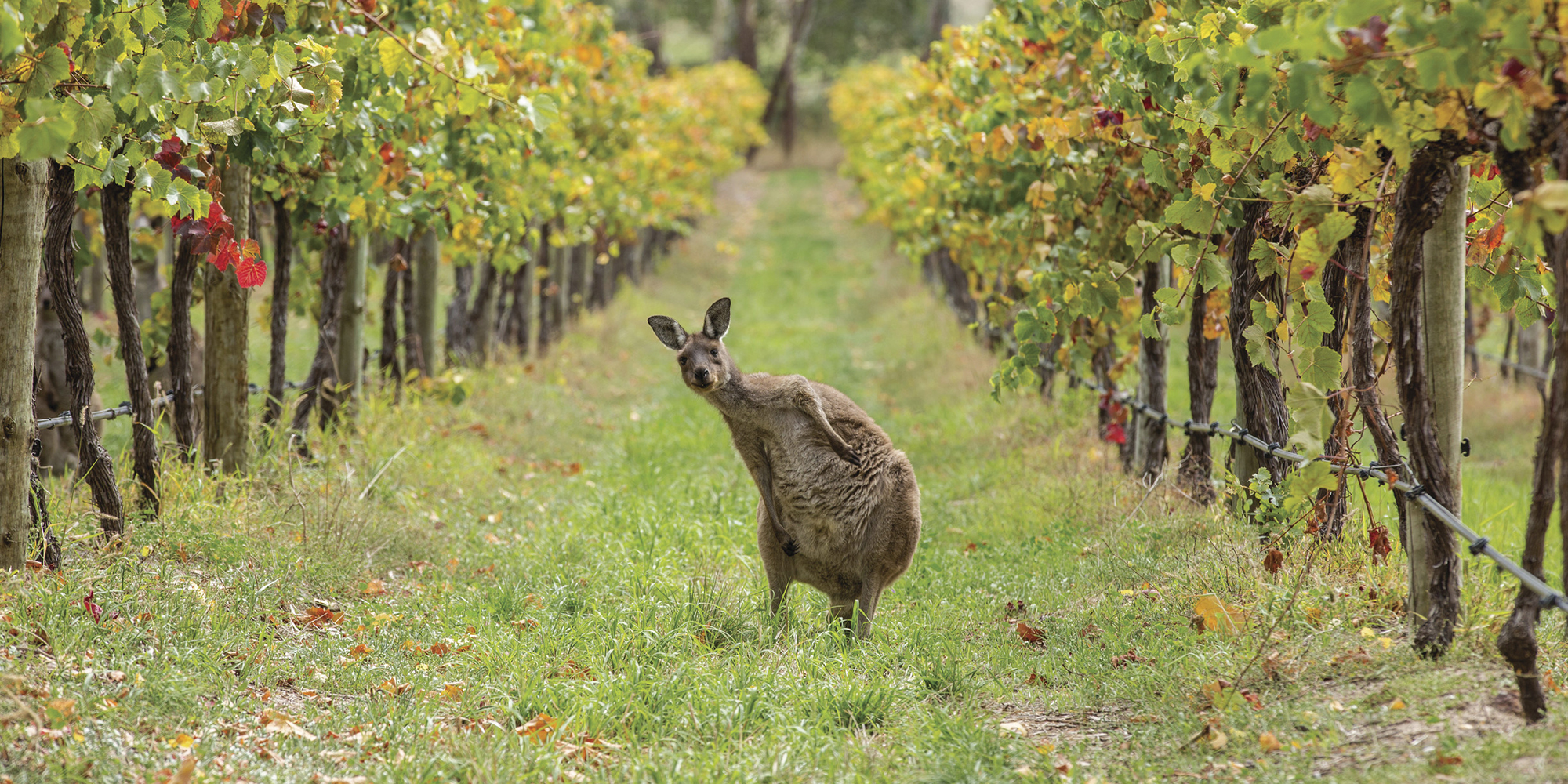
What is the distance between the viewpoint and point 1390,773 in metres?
3.62

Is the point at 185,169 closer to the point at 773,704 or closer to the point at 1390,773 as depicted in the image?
the point at 773,704

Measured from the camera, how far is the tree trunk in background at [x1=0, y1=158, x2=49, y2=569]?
496 centimetres

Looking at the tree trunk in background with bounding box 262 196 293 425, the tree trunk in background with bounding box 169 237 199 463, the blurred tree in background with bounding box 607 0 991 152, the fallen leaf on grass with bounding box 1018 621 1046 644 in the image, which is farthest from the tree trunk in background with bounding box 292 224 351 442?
the blurred tree in background with bounding box 607 0 991 152

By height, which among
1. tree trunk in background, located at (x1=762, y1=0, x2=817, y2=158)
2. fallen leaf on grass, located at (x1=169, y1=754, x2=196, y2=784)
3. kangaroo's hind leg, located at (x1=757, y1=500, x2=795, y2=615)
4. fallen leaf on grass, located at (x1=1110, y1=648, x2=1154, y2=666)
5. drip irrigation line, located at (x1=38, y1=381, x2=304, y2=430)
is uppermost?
tree trunk in background, located at (x1=762, y1=0, x2=817, y2=158)

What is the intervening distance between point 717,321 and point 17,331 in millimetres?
3054

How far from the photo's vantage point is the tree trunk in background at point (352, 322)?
8.98 meters

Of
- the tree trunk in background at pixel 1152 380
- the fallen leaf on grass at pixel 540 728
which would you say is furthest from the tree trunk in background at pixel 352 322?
the tree trunk in background at pixel 1152 380

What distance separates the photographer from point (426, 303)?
11.1m

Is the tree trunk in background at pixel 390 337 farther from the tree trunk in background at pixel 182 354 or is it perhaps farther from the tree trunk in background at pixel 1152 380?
the tree trunk in background at pixel 1152 380

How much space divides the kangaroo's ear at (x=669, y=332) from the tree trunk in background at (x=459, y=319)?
23.9 ft

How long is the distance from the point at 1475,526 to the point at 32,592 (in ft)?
25.6

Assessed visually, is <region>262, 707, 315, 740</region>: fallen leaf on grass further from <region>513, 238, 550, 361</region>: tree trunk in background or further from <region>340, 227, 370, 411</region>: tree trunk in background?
<region>513, 238, 550, 361</region>: tree trunk in background

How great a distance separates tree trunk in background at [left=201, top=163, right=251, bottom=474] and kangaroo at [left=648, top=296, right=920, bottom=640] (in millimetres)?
2841

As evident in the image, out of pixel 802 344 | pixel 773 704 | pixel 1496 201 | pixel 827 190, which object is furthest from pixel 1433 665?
pixel 827 190
